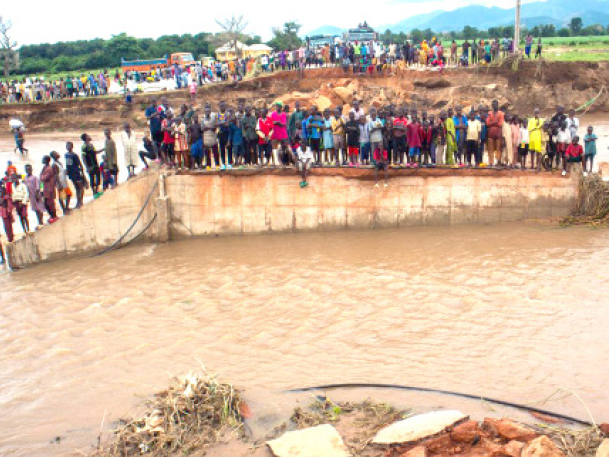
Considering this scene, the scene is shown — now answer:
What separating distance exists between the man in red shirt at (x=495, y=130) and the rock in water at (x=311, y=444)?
9.26 metres

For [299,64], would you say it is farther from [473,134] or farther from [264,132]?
[473,134]

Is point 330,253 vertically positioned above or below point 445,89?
below

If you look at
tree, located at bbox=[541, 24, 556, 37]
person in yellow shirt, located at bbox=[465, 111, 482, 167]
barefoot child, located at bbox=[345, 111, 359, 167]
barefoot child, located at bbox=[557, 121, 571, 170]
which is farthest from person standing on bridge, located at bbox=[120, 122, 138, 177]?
tree, located at bbox=[541, 24, 556, 37]

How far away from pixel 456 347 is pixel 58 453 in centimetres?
539

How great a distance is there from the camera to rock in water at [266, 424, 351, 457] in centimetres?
634

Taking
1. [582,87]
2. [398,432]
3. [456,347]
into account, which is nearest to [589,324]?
[456,347]

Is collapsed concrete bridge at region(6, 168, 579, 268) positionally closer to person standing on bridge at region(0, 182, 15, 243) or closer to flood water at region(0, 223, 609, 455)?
flood water at region(0, 223, 609, 455)

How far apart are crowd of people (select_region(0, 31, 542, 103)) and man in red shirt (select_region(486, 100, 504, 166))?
53.3ft

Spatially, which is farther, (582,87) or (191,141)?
(582,87)

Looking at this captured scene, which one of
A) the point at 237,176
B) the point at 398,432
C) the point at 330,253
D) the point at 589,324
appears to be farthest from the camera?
the point at 237,176

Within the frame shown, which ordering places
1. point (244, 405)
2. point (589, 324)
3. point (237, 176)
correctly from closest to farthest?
point (244, 405), point (589, 324), point (237, 176)

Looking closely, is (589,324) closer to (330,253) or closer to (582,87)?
(330,253)

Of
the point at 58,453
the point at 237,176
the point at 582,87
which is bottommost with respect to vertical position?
the point at 58,453

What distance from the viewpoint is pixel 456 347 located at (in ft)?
29.4
